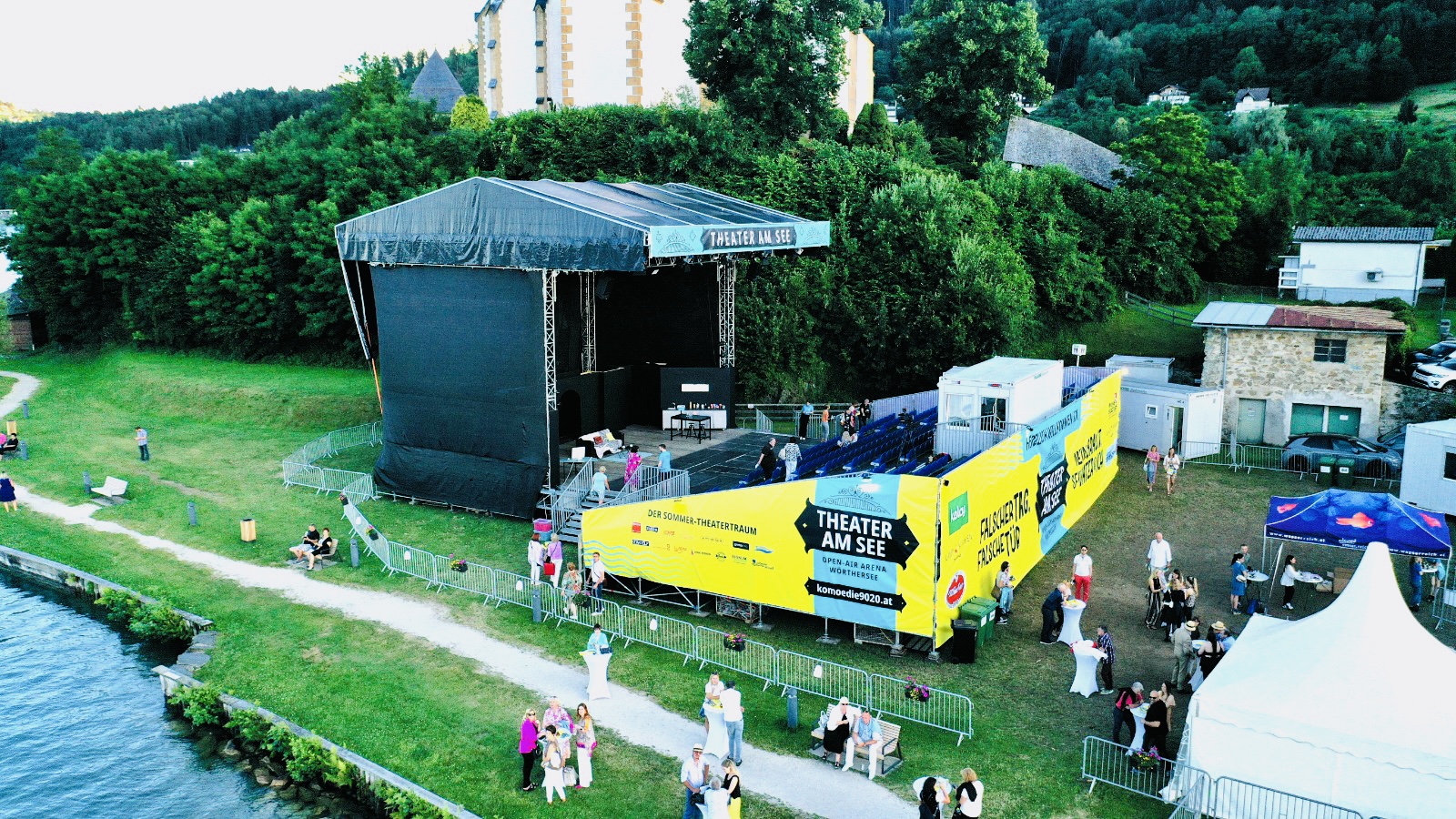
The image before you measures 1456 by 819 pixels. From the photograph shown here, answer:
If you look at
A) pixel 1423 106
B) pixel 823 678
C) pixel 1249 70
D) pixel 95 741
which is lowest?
pixel 95 741

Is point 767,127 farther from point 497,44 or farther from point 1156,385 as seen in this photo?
point 1156,385

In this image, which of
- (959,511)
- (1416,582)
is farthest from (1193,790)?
(1416,582)

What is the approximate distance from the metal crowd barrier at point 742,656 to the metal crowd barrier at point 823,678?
177 millimetres

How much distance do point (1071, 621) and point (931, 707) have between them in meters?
3.49

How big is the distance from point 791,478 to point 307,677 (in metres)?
8.81

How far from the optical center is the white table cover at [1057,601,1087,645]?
672 inches

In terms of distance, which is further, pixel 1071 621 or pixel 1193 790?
pixel 1071 621

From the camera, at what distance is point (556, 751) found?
13086 mm

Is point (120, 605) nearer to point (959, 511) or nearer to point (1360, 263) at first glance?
point (959, 511)

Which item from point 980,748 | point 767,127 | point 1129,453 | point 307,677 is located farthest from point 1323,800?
point 767,127

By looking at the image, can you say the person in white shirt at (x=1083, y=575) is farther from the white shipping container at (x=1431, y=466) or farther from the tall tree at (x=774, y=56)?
the tall tree at (x=774, y=56)

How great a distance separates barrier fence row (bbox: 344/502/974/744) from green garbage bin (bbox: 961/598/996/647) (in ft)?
6.04

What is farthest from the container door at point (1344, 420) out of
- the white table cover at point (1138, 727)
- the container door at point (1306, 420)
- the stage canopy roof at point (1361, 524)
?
the white table cover at point (1138, 727)

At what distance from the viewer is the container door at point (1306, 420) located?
29.3 meters
